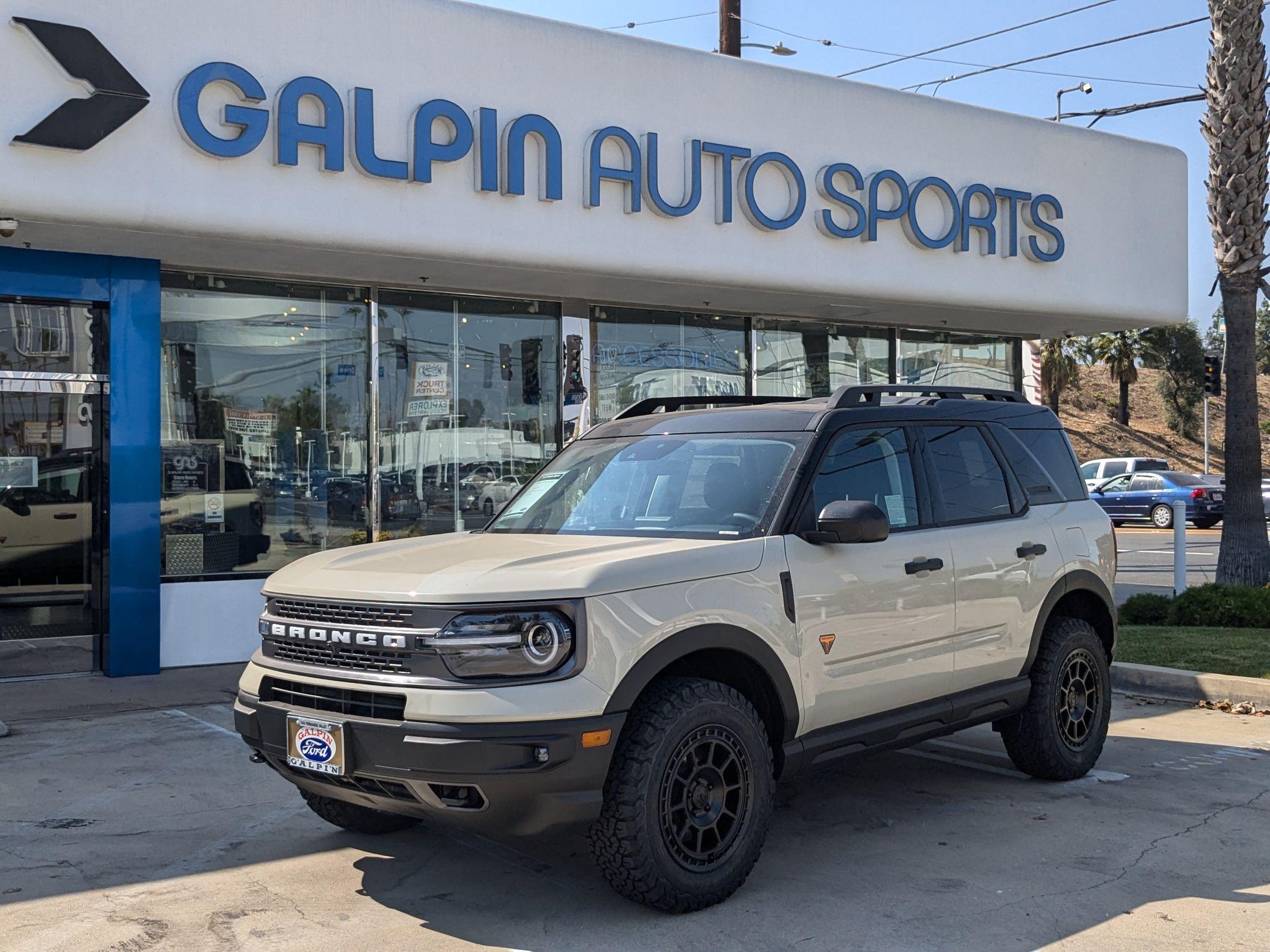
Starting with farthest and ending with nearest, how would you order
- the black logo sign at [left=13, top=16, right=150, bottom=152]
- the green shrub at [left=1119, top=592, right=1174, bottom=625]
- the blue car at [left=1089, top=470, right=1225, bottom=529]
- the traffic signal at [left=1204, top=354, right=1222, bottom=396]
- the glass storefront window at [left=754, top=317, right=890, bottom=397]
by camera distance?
the traffic signal at [left=1204, top=354, right=1222, bottom=396], the blue car at [left=1089, top=470, right=1225, bottom=529], the glass storefront window at [left=754, top=317, right=890, bottom=397], the green shrub at [left=1119, top=592, right=1174, bottom=625], the black logo sign at [left=13, top=16, right=150, bottom=152]

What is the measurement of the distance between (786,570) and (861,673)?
26.0 inches

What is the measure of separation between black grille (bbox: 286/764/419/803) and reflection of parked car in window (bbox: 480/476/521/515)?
8199mm

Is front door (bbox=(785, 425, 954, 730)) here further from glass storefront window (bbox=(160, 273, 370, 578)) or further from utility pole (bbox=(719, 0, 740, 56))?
utility pole (bbox=(719, 0, 740, 56))

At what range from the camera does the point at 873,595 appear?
17.8 ft

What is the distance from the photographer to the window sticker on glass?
20.4ft

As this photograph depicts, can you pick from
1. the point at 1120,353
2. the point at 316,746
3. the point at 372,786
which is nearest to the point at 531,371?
the point at 316,746

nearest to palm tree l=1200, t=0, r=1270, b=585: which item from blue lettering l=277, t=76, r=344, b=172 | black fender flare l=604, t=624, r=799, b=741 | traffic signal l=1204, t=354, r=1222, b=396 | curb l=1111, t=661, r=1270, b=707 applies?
curb l=1111, t=661, r=1270, b=707

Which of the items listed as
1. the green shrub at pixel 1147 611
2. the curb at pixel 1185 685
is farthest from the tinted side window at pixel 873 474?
the green shrub at pixel 1147 611

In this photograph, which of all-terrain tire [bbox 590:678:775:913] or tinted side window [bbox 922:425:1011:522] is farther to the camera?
tinted side window [bbox 922:425:1011:522]

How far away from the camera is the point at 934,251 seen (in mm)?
13578

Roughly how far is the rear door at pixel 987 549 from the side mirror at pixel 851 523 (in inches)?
35.8

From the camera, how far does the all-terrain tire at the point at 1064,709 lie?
645 cm

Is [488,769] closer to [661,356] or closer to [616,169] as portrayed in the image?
[616,169]

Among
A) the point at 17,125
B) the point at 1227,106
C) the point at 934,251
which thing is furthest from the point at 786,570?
the point at 1227,106
